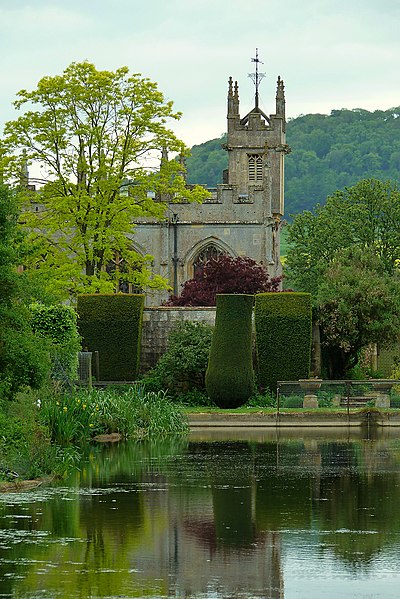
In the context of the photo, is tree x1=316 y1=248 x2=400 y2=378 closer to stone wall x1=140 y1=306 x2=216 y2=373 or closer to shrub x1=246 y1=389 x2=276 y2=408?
stone wall x1=140 y1=306 x2=216 y2=373

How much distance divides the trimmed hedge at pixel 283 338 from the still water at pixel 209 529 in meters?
13.8

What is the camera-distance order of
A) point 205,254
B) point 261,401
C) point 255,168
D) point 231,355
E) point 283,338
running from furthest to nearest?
point 255,168 < point 205,254 < point 283,338 < point 261,401 < point 231,355

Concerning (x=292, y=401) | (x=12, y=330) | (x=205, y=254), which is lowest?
(x=292, y=401)

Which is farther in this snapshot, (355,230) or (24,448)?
(355,230)

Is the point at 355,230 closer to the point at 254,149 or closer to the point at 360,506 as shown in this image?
the point at 254,149

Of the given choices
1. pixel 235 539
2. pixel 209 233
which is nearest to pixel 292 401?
pixel 235 539

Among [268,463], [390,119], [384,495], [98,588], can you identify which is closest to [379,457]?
[268,463]

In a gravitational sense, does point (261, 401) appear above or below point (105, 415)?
below

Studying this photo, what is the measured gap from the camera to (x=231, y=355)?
1363 inches

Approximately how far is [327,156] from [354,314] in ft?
252

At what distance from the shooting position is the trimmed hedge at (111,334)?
1494 inches

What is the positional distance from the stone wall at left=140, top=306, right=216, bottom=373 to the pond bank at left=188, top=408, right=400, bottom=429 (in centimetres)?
718

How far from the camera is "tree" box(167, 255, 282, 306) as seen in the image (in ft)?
157

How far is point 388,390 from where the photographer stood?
109 ft
